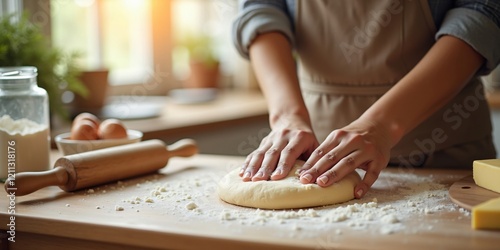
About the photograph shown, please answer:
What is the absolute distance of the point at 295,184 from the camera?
1.10 m

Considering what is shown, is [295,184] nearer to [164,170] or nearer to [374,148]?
[374,148]

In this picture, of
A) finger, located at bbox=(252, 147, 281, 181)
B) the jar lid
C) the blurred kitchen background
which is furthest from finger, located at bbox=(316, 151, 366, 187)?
the blurred kitchen background

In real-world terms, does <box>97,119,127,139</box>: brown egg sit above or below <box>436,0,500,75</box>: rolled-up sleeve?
below

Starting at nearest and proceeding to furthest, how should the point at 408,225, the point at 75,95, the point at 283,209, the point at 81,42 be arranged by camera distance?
1. the point at 408,225
2. the point at 283,209
3. the point at 75,95
4. the point at 81,42

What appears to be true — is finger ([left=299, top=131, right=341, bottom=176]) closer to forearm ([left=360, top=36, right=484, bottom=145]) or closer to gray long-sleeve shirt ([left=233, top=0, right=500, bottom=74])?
forearm ([left=360, top=36, right=484, bottom=145])

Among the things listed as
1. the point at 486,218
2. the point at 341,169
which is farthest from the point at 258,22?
the point at 486,218

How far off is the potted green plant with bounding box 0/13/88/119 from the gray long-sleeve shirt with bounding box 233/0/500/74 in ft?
1.76

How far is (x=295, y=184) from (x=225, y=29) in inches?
84.3

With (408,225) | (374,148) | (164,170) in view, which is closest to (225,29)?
(164,170)

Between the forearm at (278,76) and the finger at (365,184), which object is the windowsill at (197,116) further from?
the finger at (365,184)

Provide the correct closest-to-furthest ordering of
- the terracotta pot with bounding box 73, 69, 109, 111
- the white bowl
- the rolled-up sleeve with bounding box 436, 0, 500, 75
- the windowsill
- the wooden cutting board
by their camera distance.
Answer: the wooden cutting board → the rolled-up sleeve with bounding box 436, 0, 500, 75 → the white bowl → the windowsill → the terracotta pot with bounding box 73, 69, 109, 111

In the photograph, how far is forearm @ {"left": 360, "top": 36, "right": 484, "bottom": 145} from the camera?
1228 millimetres

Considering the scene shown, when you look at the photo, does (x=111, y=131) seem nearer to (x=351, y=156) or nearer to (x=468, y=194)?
(x=351, y=156)

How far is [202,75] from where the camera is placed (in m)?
2.93
